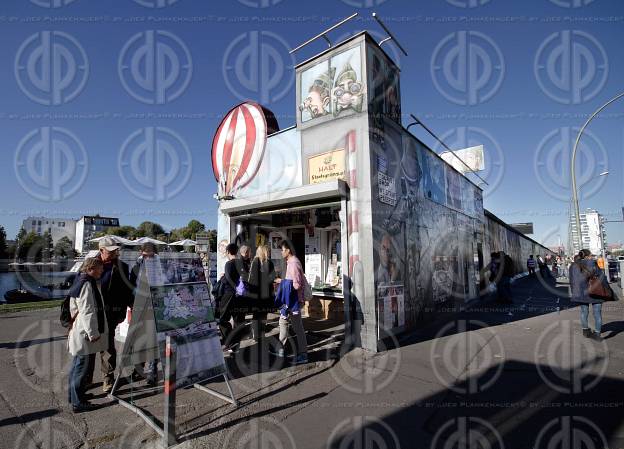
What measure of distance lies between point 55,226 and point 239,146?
4874 inches

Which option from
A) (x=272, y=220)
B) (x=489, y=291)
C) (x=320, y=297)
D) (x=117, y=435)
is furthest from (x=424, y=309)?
(x=489, y=291)

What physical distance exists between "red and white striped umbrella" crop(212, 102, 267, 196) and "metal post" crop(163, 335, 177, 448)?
5739 millimetres

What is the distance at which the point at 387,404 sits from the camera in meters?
3.84

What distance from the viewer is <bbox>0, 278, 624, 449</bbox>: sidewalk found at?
317 centimetres

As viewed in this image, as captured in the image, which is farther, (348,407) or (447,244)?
(447,244)

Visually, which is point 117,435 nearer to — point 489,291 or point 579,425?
point 579,425


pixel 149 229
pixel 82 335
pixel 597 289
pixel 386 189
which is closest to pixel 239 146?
pixel 386 189

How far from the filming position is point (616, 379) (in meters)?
4.49

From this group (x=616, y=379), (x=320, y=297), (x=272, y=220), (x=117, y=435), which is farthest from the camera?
(x=272, y=220)

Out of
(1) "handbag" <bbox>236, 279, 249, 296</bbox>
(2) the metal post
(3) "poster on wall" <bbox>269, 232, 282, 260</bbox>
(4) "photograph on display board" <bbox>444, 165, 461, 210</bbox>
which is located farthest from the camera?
Result: (4) "photograph on display board" <bbox>444, 165, 461, 210</bbox>

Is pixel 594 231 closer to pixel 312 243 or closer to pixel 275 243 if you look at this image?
pixel 312 243

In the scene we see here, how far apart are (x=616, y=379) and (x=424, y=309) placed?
3966 millimetres

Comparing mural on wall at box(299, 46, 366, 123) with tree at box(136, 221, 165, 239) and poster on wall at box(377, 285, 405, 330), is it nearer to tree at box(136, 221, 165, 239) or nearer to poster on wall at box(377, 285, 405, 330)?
poster on wall at box(377, 285, 405, 330)

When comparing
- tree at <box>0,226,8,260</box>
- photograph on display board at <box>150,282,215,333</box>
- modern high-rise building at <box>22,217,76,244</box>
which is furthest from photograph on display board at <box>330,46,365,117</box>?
modern high-rise building at <box>22,217,76,244</box>
